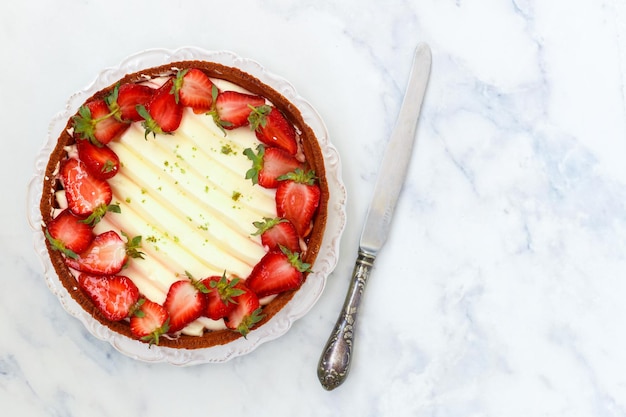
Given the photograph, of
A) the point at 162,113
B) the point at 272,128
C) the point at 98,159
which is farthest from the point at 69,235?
the point at 272,128

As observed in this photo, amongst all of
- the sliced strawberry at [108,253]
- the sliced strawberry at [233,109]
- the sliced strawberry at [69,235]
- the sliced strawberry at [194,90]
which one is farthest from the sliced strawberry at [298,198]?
the sliced strawberry at [69,235]

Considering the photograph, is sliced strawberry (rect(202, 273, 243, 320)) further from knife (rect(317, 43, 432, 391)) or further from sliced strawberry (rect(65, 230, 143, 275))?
knife (rect(317, 43, 432, 391))

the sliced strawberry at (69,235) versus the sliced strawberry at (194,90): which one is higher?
the sliced strawberry at (194,90)

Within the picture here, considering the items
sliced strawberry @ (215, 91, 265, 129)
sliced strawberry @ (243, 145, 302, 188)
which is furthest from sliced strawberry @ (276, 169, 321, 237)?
sliced strawberry @ (215, 91, 265, 129)

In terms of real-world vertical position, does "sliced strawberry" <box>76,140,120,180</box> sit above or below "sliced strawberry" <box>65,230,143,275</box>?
above

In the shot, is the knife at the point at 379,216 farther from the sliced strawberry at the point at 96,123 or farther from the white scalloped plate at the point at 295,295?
the sliced strawberry at the point at 96,123

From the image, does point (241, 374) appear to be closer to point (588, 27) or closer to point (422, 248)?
point (422, 248)

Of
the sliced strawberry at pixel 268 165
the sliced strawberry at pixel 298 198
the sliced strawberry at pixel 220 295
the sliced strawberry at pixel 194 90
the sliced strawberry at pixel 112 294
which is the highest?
the sliced strawberry at pixel 194 90

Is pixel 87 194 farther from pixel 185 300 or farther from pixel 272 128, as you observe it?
pixel 272 128
